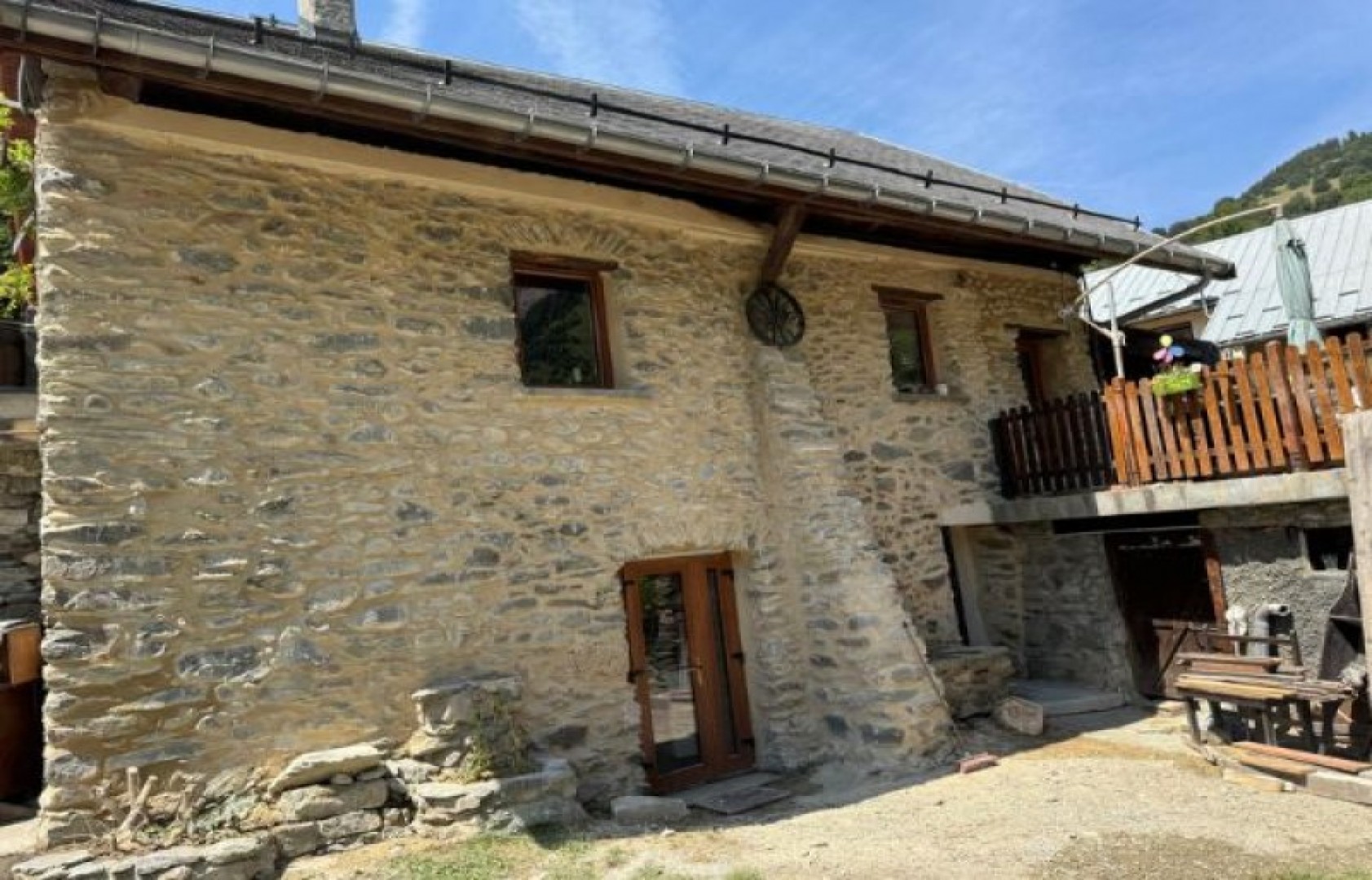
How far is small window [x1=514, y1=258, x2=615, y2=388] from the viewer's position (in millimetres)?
6188

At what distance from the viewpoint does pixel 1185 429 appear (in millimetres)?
6734

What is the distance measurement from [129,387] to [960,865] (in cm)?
508

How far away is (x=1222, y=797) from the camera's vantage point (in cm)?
500

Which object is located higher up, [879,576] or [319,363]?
[319,363]

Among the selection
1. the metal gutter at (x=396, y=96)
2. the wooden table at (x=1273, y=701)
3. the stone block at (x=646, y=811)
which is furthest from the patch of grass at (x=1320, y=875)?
the metal gutter at (x=396, y=96)

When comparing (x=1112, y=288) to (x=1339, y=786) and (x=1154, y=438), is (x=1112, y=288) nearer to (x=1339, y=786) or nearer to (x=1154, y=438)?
(x=1154, y=438)

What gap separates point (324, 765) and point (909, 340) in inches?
257

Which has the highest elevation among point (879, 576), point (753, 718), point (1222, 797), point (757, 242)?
point (757, 242)

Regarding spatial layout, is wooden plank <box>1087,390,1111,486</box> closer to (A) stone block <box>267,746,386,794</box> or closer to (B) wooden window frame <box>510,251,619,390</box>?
(B) wooden window frame <box>510,251,619,390</box>

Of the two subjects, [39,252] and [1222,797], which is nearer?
[39,252]

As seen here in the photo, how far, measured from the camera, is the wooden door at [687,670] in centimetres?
613

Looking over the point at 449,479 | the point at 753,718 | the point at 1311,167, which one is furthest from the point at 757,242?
the point at 1311,167

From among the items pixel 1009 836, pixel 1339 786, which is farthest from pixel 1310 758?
pixel 1009 836

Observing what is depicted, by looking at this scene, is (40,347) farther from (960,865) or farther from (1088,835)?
(1088,835)
